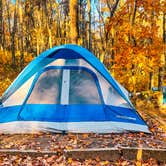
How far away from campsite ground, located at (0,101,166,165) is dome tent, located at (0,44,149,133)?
0.27 m

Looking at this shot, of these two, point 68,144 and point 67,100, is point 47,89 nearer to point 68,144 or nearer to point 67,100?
point 67,100

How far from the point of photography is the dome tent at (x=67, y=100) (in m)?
7.36

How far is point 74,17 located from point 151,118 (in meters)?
3.86

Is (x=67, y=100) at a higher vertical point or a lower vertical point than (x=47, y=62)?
lower

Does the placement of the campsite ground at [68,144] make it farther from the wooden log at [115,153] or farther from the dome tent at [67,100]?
the dome tent at [67,100]

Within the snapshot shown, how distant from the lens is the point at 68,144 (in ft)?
21.0

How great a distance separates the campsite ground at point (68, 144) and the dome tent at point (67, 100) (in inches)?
10.6

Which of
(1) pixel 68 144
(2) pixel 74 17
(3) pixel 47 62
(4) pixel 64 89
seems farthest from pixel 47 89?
(2) pixel 74 17

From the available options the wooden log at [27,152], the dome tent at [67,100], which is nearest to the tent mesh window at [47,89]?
the dome tent at [67,100]

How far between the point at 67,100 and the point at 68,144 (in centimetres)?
160

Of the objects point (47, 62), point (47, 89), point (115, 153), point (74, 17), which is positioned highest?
point (74, 17)

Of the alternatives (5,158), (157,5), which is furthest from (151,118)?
(157,5)

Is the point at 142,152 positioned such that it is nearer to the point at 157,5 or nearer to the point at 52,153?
the point at 52,153

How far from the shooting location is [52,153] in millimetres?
5844
